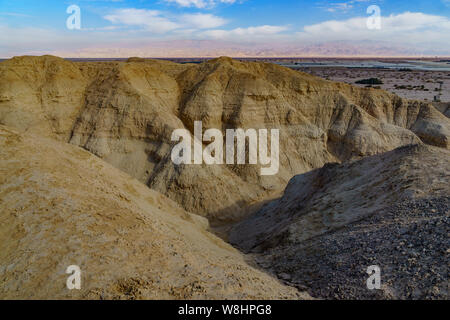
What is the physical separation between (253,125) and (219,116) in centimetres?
250

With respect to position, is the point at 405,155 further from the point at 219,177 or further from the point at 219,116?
the point at 219,116

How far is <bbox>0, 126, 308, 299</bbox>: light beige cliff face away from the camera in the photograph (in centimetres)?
528

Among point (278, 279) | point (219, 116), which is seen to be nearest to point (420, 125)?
point (219, 116)

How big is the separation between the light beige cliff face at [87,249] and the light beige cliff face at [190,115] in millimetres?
10298

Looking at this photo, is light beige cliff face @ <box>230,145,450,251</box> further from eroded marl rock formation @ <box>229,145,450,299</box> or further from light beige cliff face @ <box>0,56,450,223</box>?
light beige cliff face @ <box>0,56,450,223</box>

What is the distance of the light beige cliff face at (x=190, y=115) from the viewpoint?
62.7 ft

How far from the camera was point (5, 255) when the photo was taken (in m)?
5.69

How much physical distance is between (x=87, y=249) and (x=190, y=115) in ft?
55.0

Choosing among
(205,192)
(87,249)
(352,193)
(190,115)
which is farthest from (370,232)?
(190,115)

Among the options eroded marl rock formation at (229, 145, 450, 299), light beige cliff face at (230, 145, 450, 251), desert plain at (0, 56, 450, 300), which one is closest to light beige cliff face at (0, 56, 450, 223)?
desert plain at (0, 56, 450, 300)

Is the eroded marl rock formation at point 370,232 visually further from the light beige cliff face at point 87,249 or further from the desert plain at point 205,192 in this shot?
the light beige cliff face at point 87,249

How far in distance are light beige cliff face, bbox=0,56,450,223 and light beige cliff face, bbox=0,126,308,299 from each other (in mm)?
10298

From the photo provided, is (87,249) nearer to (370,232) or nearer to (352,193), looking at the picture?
(370,232)

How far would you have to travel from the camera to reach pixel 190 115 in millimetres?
21969
